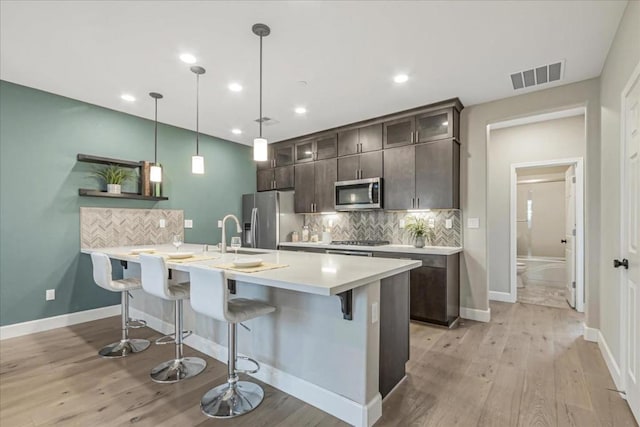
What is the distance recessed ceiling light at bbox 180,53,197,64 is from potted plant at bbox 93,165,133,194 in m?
2.04

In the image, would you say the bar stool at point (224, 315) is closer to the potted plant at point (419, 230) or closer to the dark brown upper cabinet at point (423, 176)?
the potted plant at point (419, 230)

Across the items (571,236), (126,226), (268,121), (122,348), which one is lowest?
(122,348)

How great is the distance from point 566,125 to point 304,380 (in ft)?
15.5

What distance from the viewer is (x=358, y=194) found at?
448cm

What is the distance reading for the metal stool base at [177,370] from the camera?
7.75 ft

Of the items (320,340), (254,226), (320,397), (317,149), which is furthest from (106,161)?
(320,397)

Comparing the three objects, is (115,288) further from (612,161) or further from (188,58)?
(612,161)

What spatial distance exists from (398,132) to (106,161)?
381 cm

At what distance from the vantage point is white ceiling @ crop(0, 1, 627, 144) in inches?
84.4

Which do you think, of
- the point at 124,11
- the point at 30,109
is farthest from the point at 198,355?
the point at 30,109

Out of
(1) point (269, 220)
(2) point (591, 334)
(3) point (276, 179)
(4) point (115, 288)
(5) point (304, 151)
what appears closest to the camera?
(4) point (115, 288)

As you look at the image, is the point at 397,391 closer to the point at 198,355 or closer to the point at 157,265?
the point at 198,355

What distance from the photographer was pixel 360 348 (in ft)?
5.91

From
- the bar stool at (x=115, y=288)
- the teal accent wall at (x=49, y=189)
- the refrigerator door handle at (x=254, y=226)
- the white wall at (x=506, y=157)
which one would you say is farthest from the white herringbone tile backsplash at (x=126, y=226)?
the white wall at (x=506, y=157)
